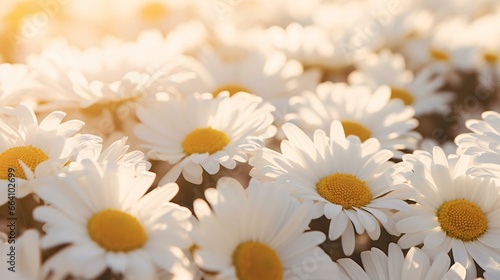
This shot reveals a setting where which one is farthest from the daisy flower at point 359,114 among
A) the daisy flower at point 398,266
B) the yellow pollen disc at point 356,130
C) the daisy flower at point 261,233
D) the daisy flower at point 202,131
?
the daisy flower at point 261,233

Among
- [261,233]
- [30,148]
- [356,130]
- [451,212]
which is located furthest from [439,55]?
[30,148]

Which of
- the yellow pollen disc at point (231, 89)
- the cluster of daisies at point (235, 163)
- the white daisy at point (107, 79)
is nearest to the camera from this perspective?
the cluster of daisies at point (235, 163)

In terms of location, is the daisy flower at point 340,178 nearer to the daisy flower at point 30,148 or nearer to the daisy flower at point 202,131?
the daisy flower at point 202,131

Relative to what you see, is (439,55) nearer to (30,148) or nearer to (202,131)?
(202,131)

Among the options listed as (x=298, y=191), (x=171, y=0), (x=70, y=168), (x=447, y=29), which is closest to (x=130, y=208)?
(x=70, y=168)

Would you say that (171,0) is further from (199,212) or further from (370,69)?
(199,212)
